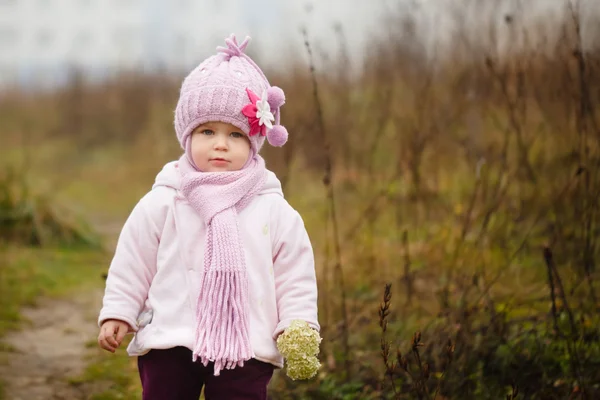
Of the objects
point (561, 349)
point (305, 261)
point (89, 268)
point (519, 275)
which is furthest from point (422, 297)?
point (89, 268)

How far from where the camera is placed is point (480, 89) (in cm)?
579

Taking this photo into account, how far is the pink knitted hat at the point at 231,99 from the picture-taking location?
229 centimetres

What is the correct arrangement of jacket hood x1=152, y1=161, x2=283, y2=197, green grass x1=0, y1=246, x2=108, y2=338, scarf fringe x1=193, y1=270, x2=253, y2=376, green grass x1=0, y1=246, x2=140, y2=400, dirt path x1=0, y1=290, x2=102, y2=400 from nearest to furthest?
scarf fringe x1=193, y1=270, x2=253, y2=376, jacket hood x1=152, y1=161, x2=283, y2=197, dirt path x1=0, y1=290, x2=102, y2=400, green grass x1=0, y1=246, x2=140, y2=400, green grass x1=0, y1=246, x2=108, y2=338

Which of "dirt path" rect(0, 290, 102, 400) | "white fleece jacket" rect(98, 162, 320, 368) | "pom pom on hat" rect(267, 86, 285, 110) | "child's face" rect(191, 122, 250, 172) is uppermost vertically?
"pom pom on hat" rect(267, 86, 285, 110)

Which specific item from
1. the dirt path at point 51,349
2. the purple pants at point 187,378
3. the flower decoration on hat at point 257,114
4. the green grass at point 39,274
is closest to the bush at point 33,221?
the green grass at point 39,274

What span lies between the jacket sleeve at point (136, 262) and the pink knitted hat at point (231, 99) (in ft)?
0.83

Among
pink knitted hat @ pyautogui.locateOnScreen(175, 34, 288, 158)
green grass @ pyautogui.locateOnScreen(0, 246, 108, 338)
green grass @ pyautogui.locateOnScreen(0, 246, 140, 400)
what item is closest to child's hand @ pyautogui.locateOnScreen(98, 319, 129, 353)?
pink knitted hat @ pyautogui.locateOnScreen(175, 34, 288, 158)

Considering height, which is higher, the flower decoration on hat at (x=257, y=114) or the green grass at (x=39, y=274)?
the flower decoration on hat at (x=257, y=114)

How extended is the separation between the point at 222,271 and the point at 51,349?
2157 millimetres

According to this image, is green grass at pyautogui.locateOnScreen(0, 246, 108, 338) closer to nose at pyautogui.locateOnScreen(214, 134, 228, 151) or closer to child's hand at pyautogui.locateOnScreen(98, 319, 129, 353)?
child's hand at pyautogui.locateOnScreen(98, 319, 129, 353)

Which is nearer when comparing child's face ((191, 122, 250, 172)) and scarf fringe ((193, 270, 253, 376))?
scarf fringe ((193, 270, 253, 376))

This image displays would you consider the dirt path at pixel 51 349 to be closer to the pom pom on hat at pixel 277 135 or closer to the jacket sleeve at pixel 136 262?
the jacket sleeve at pixel 136 262

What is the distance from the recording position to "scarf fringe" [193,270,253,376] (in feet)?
7.03

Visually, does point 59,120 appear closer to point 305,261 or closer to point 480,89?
point 480,89
